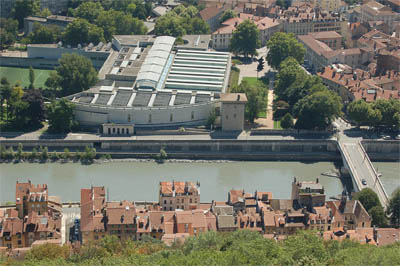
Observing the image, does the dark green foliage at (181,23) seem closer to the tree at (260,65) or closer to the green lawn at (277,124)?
the tree at (260,65)

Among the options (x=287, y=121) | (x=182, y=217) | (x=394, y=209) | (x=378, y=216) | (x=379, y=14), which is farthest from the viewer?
(x=379, y=14)

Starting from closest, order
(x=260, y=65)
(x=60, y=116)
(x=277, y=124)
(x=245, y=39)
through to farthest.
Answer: (x=60, y=116)
(x=277, y=124)
(x=260, y=65)
(x=245, y=39)

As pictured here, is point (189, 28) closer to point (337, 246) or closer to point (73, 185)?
point (73, 185)

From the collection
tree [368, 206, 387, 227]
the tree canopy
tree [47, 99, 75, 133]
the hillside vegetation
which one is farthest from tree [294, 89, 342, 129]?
the hillside vegetation

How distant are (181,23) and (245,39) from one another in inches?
228

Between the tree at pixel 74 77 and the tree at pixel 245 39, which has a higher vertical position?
the tree at pixel 245 39

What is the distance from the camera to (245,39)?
5719cm

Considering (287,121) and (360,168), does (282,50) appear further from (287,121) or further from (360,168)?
(360,168)

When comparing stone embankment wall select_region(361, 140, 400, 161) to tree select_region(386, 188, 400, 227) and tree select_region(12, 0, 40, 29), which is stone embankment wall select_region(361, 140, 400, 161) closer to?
tree select_region(386, 188, 400, 227)

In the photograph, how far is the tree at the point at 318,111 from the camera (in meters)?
43.5

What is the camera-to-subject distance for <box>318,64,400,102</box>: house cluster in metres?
46.5

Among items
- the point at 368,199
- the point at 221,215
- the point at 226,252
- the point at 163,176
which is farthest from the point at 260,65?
the point at 226,252

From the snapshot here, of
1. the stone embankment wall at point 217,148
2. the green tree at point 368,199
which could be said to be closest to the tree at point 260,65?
the stone embankment wall at point 217,148

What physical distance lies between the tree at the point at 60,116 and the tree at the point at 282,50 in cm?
1667
